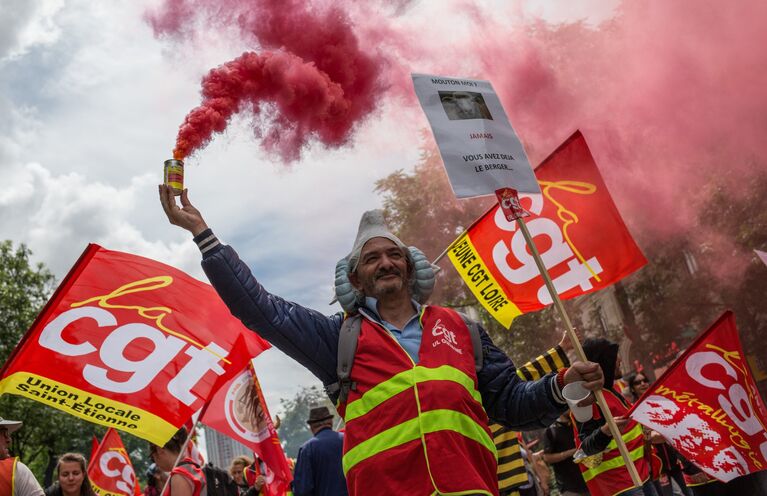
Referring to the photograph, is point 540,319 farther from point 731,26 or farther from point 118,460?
point 118,460

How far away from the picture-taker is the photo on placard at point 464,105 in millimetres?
3756

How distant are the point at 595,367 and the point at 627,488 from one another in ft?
11.0

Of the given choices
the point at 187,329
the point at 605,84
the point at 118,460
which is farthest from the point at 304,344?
the point at 605,84

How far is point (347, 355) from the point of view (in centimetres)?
289

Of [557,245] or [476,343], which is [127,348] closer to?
[476,343]

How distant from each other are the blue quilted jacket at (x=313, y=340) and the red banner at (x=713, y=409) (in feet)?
9.89

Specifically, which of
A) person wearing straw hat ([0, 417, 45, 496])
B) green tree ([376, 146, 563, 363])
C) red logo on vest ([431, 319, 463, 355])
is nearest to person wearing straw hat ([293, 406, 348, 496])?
person wearing straw hat ([0, 417, 45, 496])

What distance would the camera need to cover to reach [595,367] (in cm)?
290

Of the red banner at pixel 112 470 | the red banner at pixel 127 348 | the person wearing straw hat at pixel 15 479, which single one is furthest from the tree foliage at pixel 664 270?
the person wearing straw hat at pixel 15 479

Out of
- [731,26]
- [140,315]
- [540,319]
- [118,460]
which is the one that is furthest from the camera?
[540,319]

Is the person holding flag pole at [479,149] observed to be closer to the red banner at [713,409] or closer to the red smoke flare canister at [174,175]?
the red smoke flare canister at [174,175]

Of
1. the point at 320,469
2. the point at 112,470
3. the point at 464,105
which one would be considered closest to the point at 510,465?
the point at 320,469

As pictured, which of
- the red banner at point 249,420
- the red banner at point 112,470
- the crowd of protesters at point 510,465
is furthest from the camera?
the red banner at point 112,470

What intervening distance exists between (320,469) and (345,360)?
378 cm
